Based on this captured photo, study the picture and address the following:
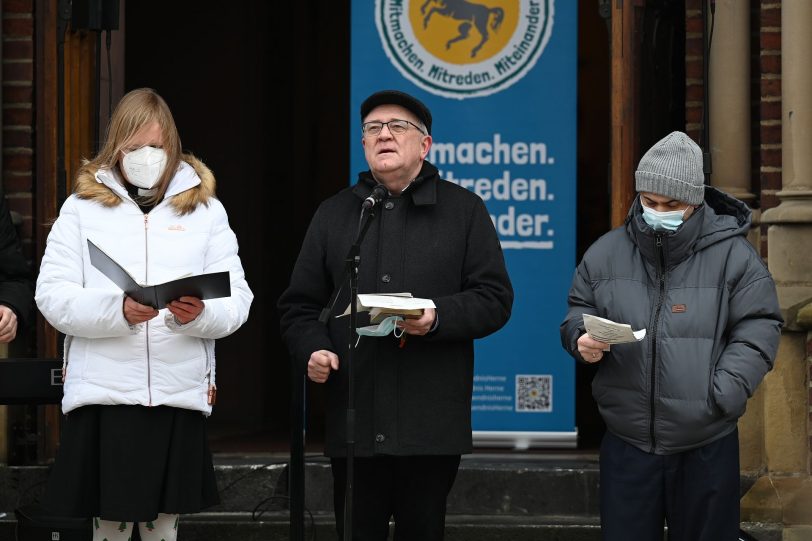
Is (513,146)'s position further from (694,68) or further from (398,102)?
(398,102)

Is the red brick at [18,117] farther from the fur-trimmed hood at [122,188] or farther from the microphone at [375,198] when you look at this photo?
the microphone at [375,198]

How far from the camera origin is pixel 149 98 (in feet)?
15.8

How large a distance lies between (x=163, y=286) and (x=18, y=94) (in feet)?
9.70

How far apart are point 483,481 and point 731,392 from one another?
2.50 m

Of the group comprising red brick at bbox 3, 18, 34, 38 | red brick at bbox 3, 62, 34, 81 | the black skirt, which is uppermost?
red brick at bbox 3, 18, 34, 38

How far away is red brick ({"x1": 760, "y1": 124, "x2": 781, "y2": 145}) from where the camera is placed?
6680 mm

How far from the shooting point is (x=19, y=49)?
22.7 feet

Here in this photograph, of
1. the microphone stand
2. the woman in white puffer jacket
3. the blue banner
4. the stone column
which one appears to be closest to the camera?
the microphone stand

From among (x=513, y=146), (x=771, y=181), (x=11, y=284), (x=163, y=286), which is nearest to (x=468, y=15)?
(x=513, y=146)

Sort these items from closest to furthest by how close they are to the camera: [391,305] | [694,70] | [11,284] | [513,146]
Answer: [391,305] → [11,284] → [694,70] → [513,146]

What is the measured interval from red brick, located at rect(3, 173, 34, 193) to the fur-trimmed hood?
7.09 feet

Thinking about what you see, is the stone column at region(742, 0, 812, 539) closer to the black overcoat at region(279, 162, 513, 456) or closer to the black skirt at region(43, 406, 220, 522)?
the black overcoat at region(279, 162, 513, 456)

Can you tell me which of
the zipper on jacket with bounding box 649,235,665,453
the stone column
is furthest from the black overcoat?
the stone column

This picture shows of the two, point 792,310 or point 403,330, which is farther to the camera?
point 792,310
